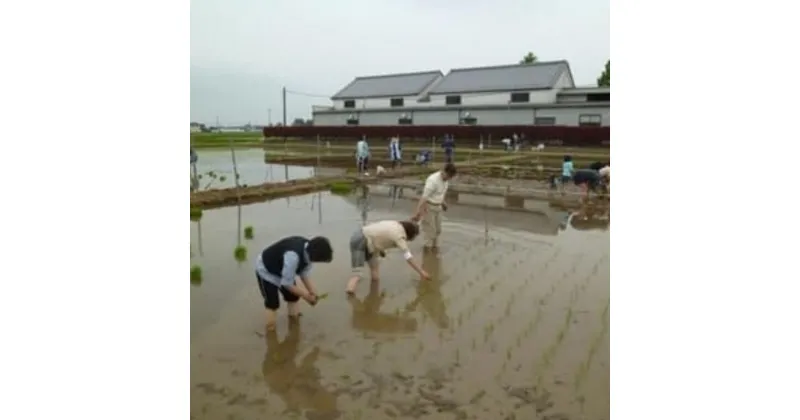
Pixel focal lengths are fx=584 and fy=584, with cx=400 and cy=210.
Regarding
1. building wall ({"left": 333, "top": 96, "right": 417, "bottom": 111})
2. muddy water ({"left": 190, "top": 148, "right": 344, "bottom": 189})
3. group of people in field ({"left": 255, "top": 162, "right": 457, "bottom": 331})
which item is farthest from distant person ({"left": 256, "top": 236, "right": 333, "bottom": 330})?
building wall ({"left": 333, "top": 96, "right": 417, "bottom": 111})

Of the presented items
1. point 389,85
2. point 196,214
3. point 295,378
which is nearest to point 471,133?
point 389,85

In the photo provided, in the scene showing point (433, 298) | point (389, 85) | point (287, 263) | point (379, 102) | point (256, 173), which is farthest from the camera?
point (389, 85)

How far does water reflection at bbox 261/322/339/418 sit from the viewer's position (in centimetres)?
383

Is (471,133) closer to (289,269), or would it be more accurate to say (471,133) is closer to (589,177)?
(589,177)

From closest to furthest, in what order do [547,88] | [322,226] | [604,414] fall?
[604,414], [322,226], [547,88]

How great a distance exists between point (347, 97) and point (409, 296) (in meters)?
35.6

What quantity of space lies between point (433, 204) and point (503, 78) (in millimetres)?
27311

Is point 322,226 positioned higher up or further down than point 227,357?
higher up

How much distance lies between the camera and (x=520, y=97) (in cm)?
3188

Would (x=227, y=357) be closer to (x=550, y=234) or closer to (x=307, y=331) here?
(x=307, y=331)

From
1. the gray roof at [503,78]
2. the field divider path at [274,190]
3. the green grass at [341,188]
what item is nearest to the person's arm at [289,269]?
the field divider path at [274,190]

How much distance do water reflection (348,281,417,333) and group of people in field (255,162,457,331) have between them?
280mm

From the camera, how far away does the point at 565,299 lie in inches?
230

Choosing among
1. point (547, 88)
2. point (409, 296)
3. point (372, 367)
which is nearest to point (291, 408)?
point (372, 367)
